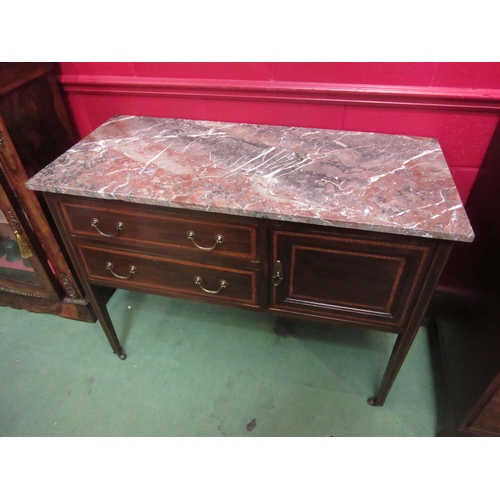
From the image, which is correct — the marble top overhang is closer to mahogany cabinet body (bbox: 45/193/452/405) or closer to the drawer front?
mahogany cabinet body (bbox: 45/193/452/405)

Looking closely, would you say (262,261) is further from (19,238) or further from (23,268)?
(23,268)

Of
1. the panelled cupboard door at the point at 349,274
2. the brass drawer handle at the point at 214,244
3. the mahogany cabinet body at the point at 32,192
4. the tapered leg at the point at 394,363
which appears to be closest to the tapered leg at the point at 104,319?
the mahogany cabinet body at the point at 32,192

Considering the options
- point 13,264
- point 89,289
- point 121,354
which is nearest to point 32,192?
point 89,289

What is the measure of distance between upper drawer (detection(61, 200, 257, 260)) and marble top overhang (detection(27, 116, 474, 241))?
50 millimetres

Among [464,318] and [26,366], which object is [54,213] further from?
[464,318]

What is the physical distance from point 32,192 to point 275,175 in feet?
3.02

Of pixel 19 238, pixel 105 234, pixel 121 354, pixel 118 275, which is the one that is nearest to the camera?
pixel 105 234

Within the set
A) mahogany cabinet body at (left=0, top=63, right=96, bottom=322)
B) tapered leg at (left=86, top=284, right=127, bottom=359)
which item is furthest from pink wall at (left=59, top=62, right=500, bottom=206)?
tapered leg at (left=86, top=284, right=127, bottom=359)

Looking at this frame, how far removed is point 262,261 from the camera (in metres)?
1.03

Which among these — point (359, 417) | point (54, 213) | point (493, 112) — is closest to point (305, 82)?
point (493, 112)

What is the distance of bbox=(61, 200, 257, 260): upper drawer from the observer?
991 millimetres

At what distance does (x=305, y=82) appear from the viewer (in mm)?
1229

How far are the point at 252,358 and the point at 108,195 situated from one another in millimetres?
920

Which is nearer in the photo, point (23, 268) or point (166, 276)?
point (166, 276)
